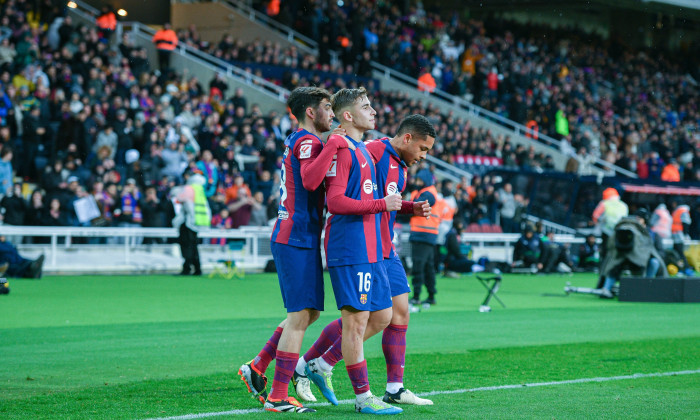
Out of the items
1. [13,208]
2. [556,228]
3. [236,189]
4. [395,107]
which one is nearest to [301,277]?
[13,208]

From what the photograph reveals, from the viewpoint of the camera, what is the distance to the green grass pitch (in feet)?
21.7

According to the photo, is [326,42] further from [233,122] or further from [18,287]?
[18,287]

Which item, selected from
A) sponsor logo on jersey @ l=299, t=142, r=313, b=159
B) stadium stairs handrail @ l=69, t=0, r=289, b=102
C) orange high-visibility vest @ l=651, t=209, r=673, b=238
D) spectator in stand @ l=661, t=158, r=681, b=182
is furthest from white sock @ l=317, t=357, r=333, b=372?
spectator in stand @ l=661, t=158, r=681, b=182

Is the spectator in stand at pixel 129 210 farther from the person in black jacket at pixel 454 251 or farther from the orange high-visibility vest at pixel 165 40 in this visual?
the orange high-visibility vest at pixel 165 40

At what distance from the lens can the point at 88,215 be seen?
20641 millimetres

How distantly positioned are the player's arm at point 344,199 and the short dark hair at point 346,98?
0.41 meters

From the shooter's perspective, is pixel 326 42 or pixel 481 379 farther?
pixel 326 42

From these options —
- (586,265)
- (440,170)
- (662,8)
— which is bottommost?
(586,265)

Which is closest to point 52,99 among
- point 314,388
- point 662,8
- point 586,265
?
point 586,265

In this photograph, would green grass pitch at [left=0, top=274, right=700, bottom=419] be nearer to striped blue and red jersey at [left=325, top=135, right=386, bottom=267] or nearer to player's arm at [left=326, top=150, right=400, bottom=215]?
striped blue and red jersey at [left=325, top=135, right=386, bottom=267]

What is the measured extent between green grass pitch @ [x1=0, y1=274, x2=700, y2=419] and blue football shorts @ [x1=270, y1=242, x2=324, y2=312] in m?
0.76

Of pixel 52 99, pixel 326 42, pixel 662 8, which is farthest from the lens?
pixel 662 8

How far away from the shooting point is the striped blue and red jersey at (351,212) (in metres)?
6.20

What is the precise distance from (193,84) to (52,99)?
15.9 ft
